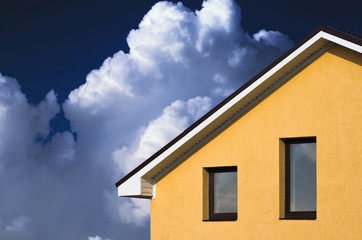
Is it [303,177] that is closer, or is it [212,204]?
[303,177]

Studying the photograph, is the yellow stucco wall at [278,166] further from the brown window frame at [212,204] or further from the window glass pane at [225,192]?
the window glass pane at [225,192]

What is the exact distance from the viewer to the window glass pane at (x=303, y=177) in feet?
52.1

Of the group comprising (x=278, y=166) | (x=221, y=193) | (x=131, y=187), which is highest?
(x=278, y=166)

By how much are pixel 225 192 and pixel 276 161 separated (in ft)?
5.67

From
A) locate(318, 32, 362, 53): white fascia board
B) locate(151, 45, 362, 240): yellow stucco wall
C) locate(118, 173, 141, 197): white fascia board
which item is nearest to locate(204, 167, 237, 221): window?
locate(151, 45, 362, 240): yellow stucco wall

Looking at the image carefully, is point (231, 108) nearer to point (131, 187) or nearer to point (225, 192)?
point (225, 192)

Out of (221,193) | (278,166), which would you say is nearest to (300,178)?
(278,166)

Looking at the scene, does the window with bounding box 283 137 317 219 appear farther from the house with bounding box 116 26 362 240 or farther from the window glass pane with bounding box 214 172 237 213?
the window glass pane with bounding box 214 172 237 213

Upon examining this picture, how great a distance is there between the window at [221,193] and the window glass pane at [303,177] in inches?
58.9

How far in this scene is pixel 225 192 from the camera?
1712 cm

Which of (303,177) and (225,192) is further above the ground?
(303,177)

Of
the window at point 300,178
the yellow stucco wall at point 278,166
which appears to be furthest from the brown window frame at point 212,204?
the window at point 300,178

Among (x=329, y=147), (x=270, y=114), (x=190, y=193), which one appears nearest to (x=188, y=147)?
(x=190, y=193)

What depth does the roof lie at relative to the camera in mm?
15453
